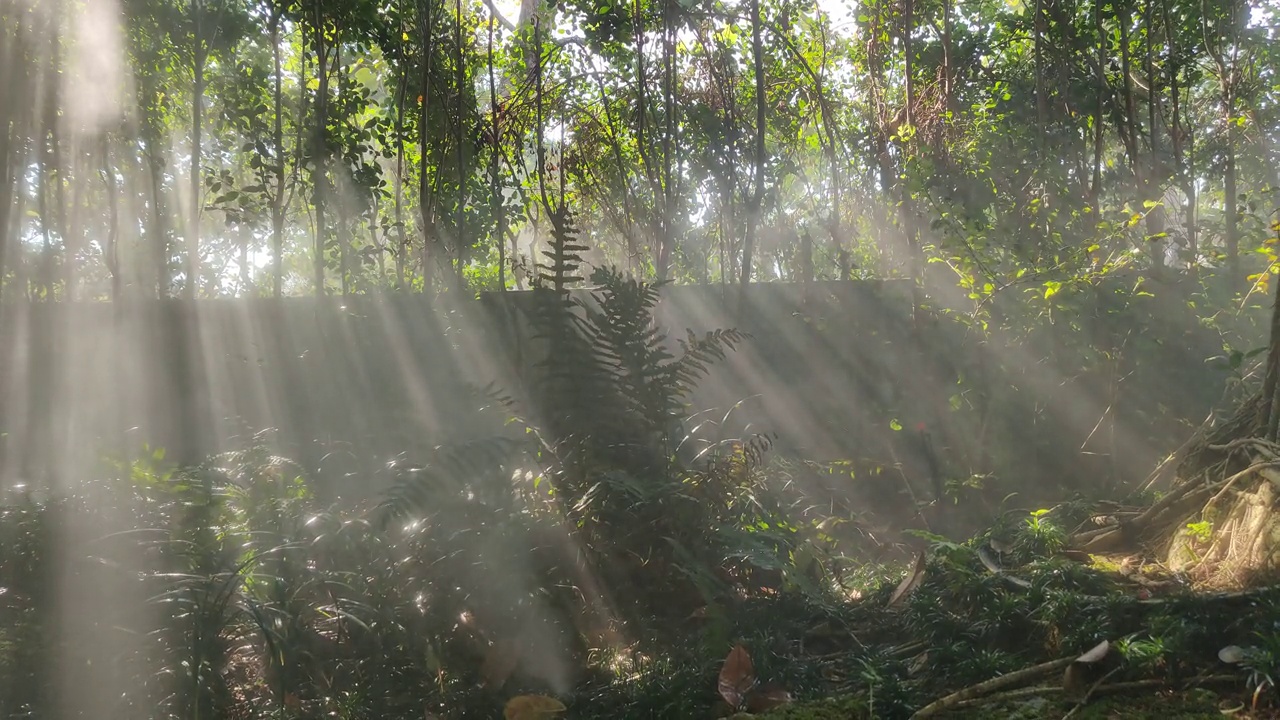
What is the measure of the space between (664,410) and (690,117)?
14.5 feet

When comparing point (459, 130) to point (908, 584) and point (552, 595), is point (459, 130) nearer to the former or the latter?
point (552, 595)

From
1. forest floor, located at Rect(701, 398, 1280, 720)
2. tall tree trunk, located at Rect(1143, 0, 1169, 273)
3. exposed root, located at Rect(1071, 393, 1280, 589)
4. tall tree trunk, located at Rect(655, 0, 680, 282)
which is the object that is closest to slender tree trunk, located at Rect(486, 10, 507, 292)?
tall tree trunk, located at Rect(655, 0, 680, 282)

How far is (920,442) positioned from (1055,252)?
141 cm

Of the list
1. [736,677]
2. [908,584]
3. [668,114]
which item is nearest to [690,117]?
[668,114]

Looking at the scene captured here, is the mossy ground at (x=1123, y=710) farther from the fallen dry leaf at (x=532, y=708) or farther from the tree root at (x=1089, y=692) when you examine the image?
the fallen dry leaf at (x=532, y=708)

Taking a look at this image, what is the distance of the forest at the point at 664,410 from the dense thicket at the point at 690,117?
64 mm

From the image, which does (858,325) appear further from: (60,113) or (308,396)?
(60,113)

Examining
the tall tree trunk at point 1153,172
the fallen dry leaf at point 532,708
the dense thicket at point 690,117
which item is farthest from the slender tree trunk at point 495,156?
the tall tree trunk at point 1153,172

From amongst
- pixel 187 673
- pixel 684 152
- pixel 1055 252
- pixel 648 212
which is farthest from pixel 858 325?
pixel 187 673

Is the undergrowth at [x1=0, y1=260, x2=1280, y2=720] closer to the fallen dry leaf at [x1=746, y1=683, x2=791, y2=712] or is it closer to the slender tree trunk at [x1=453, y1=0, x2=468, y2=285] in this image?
the fallen dry leaf at [x1=746, y1=683, x2=791, y2=712]

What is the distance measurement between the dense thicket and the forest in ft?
0.21

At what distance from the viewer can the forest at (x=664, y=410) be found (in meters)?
2.36

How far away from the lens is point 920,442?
5.27m

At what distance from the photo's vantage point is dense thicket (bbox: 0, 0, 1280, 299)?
5336 millimetres
